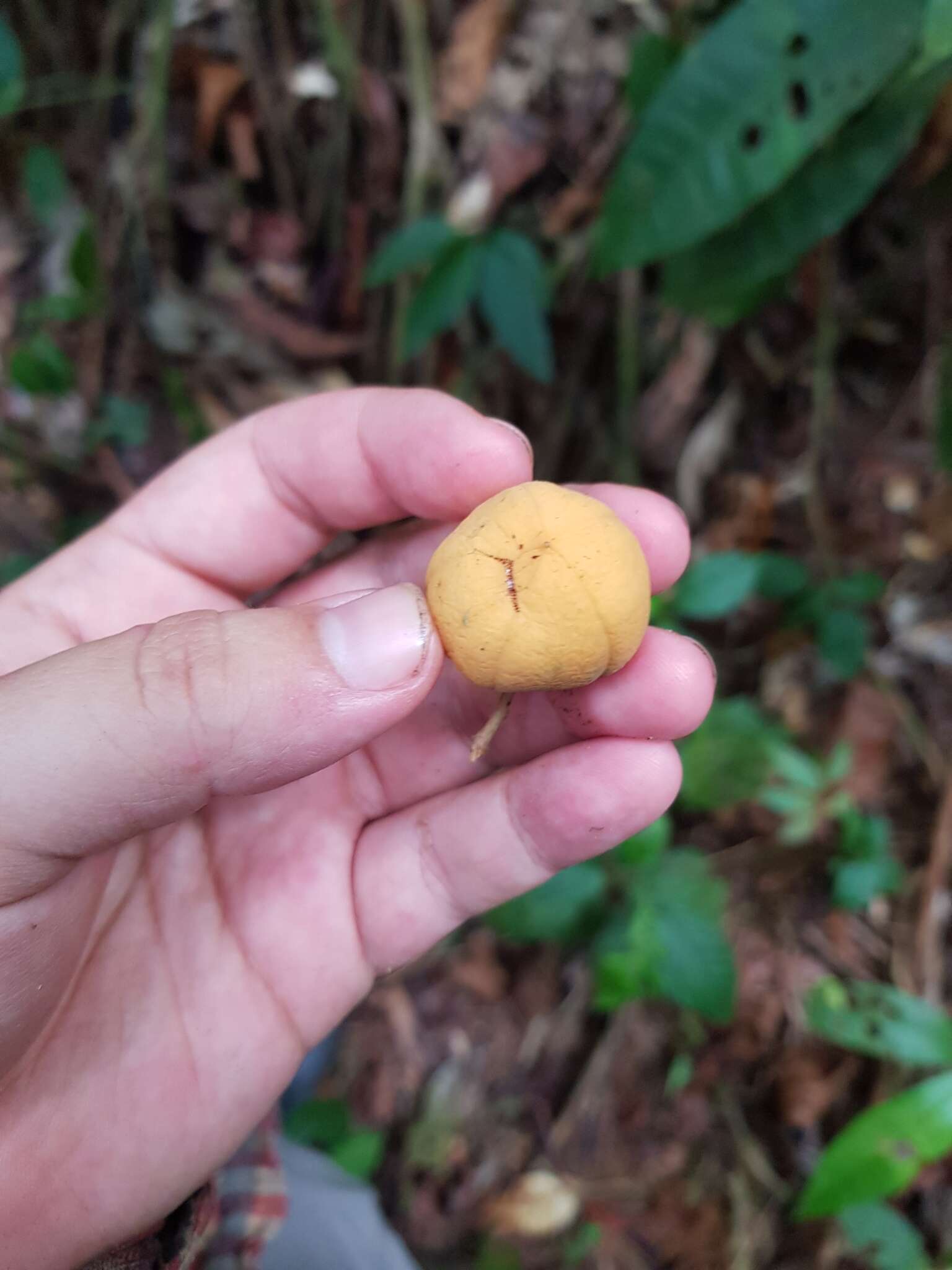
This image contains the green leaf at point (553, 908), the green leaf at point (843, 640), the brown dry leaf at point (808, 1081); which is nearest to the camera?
the green leaf at point (553, 908)

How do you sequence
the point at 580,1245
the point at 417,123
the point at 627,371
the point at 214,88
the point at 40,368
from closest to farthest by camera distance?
1. the point at 580,1245
2. the point at 40,368
3. the point at 627,371
4. the point at 417,123
5. the point at 214,88

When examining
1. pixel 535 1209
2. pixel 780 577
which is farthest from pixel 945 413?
pixel 535 1209

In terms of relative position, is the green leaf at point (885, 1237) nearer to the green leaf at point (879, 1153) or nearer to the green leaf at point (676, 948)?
the green leaf at point (879, 1153)

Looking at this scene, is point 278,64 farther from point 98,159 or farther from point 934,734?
point 934,734

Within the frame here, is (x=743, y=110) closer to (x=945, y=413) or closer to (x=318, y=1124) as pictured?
(x=945, y=413)

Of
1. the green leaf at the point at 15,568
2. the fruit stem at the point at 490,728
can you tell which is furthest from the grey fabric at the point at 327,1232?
the green leaf at the point at 15,568

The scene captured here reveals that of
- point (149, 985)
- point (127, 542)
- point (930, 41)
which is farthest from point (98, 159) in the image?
point (149, 985)
